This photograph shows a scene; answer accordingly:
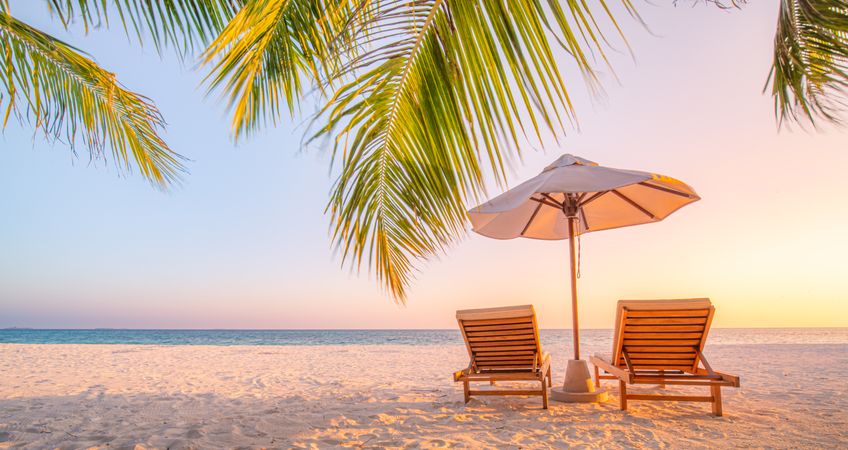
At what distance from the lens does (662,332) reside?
3.37 m

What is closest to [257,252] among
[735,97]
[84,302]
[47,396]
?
[84,302]

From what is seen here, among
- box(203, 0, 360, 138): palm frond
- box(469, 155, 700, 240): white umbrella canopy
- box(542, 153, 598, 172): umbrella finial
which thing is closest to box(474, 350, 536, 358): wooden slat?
box(469, 155, 700, 240): white umbrella canopy

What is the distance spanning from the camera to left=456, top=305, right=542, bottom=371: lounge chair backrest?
3582 mm

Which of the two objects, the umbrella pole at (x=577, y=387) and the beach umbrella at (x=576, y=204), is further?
the umbrella pole at (x=577, y=387)

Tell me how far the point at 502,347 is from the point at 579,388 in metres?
0.68

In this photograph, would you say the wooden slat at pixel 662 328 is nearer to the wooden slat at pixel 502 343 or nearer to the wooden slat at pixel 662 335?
the wooden slat at pixel 662 335

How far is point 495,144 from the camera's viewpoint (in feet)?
3.92

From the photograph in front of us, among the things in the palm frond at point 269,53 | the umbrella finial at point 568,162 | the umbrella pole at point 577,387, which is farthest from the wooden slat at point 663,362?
the palm frond at point 269,53

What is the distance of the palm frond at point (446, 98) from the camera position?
1.06 meters

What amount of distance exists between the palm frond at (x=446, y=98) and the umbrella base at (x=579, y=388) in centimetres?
241

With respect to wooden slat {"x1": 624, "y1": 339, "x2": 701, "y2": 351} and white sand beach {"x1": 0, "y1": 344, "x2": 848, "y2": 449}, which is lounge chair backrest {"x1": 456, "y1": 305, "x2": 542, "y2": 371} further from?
wooden slat {"x1": 624, "y1": 339, "x2": 701, "y2": 351}

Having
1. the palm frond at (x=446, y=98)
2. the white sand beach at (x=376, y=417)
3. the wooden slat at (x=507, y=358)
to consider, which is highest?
the palm frond at (x=446, y=98)

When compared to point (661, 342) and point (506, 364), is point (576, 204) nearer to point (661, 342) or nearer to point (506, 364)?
point (661, 342)

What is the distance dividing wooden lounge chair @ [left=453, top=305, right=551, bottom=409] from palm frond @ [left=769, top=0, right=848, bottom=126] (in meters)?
2.07
